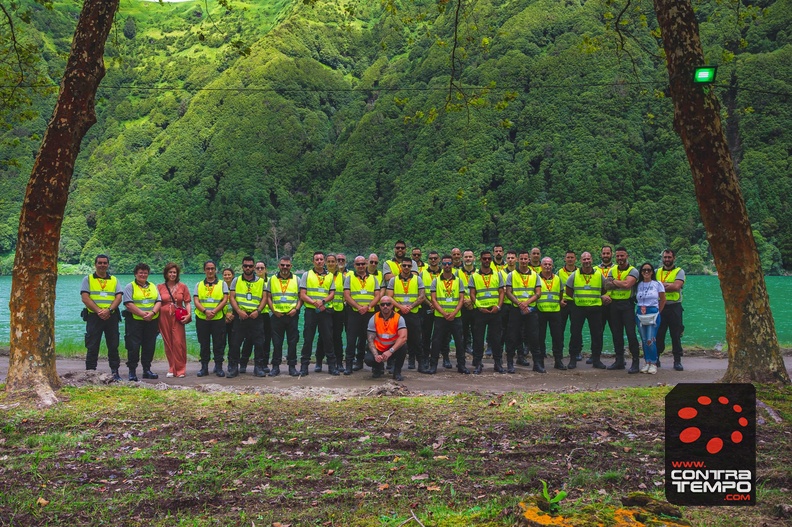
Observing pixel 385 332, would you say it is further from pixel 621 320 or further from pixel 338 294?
pixel 621 320

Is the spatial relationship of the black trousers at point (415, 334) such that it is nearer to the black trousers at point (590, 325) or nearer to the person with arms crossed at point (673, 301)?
the black trousers at point (590, 325)

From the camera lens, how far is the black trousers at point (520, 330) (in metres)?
12.1

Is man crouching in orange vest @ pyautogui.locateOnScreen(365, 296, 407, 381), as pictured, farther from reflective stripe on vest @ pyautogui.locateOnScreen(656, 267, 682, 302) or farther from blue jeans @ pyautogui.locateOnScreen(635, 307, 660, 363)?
reflective stripe on vest @ pyautogui.locateOnScreen(656, 267, 682, 302)

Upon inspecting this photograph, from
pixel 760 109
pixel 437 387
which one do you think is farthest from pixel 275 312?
pixel 760 109

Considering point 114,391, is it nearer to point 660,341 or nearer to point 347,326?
point 347,326

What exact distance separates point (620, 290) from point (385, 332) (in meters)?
4.77

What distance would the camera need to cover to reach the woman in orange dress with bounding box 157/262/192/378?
1170 centimetres

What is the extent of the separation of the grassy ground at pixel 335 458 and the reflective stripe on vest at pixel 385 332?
263cm

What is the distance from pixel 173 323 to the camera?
38.5 ft

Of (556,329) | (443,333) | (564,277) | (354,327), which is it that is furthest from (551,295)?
(354,327)

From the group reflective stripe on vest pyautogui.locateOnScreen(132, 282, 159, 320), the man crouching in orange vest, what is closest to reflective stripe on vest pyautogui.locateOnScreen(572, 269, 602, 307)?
the man crouching in orange vest

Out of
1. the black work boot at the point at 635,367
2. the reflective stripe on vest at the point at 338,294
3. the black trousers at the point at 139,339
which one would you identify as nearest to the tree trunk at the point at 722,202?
Answer: the black work boot at the point at 635,367

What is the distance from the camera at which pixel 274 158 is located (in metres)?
138

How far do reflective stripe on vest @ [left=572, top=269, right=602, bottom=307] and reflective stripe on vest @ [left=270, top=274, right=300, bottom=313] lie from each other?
5.50m
